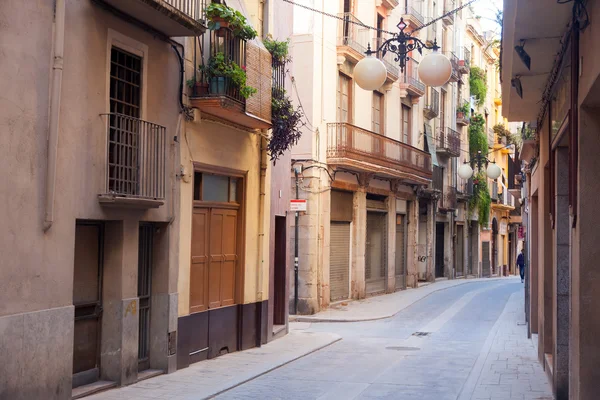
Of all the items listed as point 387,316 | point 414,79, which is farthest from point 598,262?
point 414,79

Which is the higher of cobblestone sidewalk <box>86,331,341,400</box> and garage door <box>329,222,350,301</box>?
garage door <box>329,222,350,301</box>

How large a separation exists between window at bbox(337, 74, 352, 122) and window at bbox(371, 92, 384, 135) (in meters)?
2.37

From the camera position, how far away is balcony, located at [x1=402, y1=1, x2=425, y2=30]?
3012cm

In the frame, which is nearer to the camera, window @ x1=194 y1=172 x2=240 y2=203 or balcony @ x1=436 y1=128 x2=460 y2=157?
window @ x1=194 y1=172 x2=240 y2=203

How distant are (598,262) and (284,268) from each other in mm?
10573

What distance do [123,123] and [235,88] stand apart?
9.16 ft

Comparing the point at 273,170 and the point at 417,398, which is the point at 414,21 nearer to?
the point at 273,170

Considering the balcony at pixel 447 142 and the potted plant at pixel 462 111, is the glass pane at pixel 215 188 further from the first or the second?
the potted plant at pixel 462 111

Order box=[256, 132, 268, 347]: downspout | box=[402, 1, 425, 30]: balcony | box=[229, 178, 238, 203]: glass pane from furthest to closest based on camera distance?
box=[402, 1, 425, 30]: balcony
box=[256, 132, 268, 347]: downspout
box=[229, 178, 238, 203]: glass pane

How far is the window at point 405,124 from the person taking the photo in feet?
102

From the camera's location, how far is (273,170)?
16031 millimetres

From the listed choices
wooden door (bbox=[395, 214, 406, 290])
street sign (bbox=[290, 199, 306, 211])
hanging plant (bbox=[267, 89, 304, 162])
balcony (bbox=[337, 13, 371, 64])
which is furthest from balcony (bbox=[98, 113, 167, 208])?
wooden door (bbox=[395, 214, 406, 290])

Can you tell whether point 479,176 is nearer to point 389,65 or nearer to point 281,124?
point 389,65

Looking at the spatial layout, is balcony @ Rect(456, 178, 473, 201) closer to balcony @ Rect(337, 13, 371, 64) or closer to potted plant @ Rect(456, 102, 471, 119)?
potted plant @ Rect(456, 102, 471, 119)
